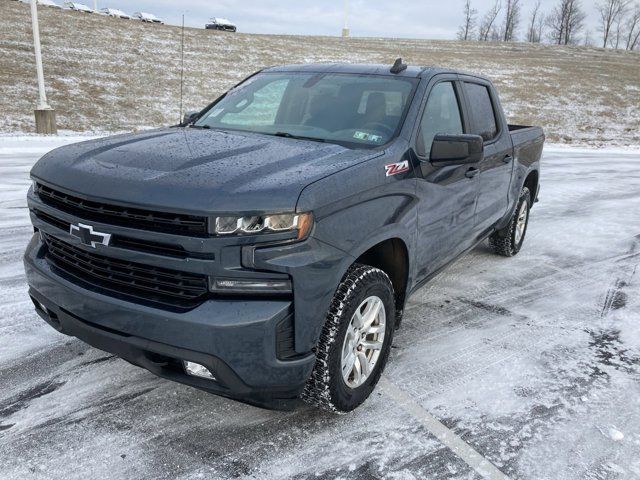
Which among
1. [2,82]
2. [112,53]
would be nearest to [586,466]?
[2,82]


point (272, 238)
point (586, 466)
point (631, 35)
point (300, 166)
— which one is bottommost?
point (586, 466)

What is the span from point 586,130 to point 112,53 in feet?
78.1

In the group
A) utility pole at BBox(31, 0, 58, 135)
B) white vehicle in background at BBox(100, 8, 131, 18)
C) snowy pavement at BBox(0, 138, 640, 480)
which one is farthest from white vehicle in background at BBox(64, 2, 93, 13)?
snowy pavement at BBox(0, 138, 640, 480)

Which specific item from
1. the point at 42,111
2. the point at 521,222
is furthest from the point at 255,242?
the point at 42,111

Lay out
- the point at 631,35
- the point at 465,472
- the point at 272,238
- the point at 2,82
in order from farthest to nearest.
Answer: the point at 631,35, the point at 2,82, the point at 465,472, the point at 272,238

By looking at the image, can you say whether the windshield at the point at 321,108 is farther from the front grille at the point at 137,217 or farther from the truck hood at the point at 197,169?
the front grille at the point at 137,217

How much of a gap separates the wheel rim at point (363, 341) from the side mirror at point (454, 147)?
→ 101 centimetres

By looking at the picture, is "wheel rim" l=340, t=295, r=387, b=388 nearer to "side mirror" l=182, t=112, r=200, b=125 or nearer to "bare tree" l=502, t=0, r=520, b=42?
"side mirror" l=182, t=112, r=200, b=125

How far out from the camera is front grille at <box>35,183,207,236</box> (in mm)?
2428

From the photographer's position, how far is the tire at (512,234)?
5.99 metres

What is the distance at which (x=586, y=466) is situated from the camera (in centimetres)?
276

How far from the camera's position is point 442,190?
375 centimetres

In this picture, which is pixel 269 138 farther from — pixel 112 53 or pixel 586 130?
pixel 112 53

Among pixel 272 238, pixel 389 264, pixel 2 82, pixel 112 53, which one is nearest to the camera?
pixel 272 238
